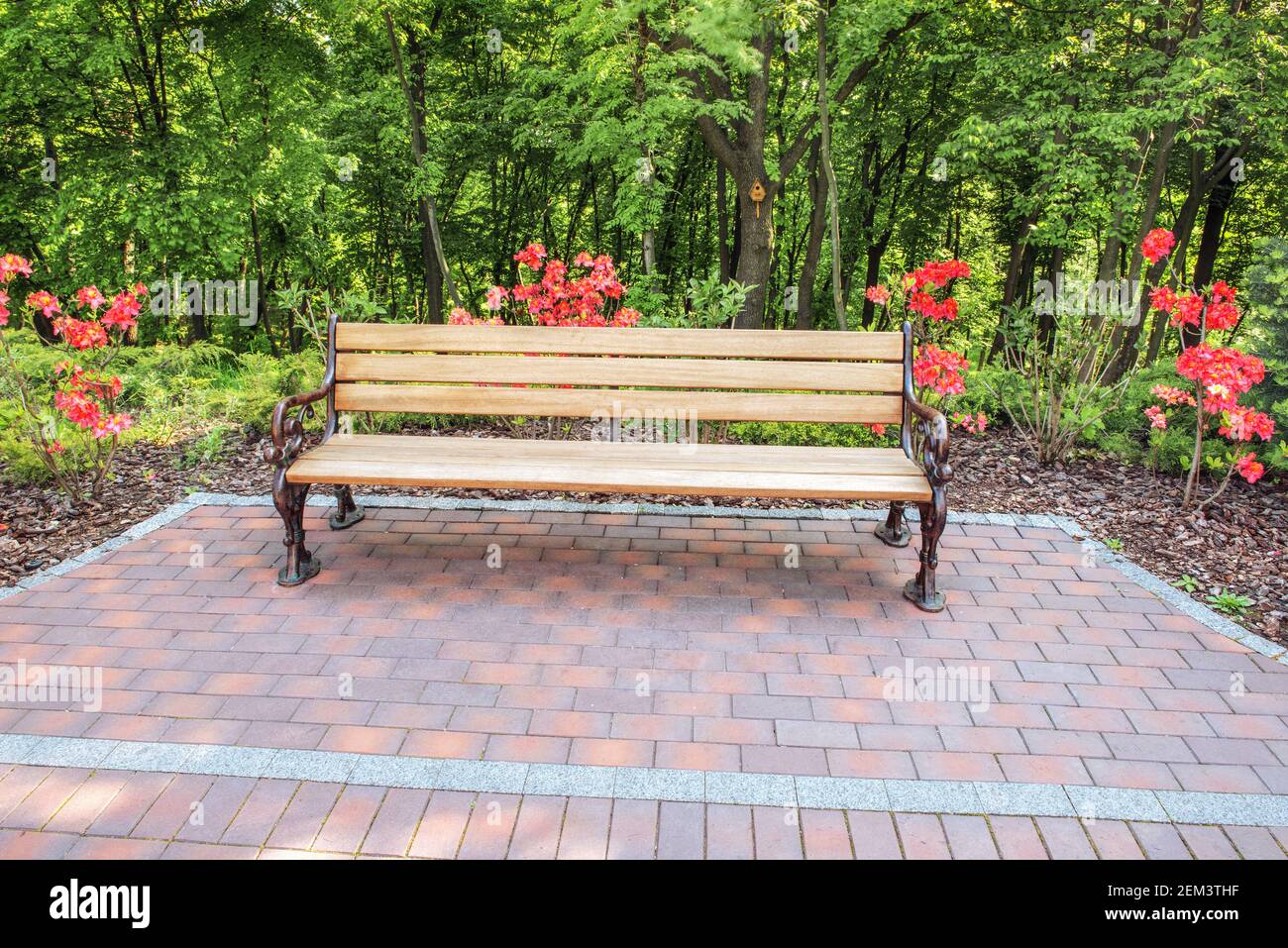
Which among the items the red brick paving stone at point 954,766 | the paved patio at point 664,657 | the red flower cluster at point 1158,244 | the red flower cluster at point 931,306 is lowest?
the red brick paving stone at point 954,766

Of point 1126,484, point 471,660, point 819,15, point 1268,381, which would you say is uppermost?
point 819,15

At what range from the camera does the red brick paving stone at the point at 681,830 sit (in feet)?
7.38

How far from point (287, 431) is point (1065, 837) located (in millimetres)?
3740

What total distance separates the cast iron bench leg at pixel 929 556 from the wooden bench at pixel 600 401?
1 cm

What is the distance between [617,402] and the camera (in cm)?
419

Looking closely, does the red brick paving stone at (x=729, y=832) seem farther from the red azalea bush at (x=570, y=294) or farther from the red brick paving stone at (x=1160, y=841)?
the red azalea bush at (x=570, y=294)

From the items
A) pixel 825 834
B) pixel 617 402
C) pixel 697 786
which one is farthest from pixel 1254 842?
pixel 617 402

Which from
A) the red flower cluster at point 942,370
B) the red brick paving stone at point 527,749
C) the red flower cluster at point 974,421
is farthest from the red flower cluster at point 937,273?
the red brick paving stone at point 527,749

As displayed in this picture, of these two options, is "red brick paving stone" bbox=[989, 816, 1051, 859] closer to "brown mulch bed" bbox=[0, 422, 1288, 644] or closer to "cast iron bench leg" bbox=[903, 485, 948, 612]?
"cast iron bench leg" bbox=[903, 485, 948, 612]

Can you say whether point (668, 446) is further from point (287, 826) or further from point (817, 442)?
point (287, 826)

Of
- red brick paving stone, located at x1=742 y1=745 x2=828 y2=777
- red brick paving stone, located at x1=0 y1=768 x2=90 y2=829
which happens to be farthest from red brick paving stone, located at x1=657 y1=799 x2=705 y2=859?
red brick paving stone, located at x1=0 y1=768 x2=90 y2=829

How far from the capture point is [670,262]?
55.5 feet

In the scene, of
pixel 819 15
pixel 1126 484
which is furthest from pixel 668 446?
pixel 819 15
